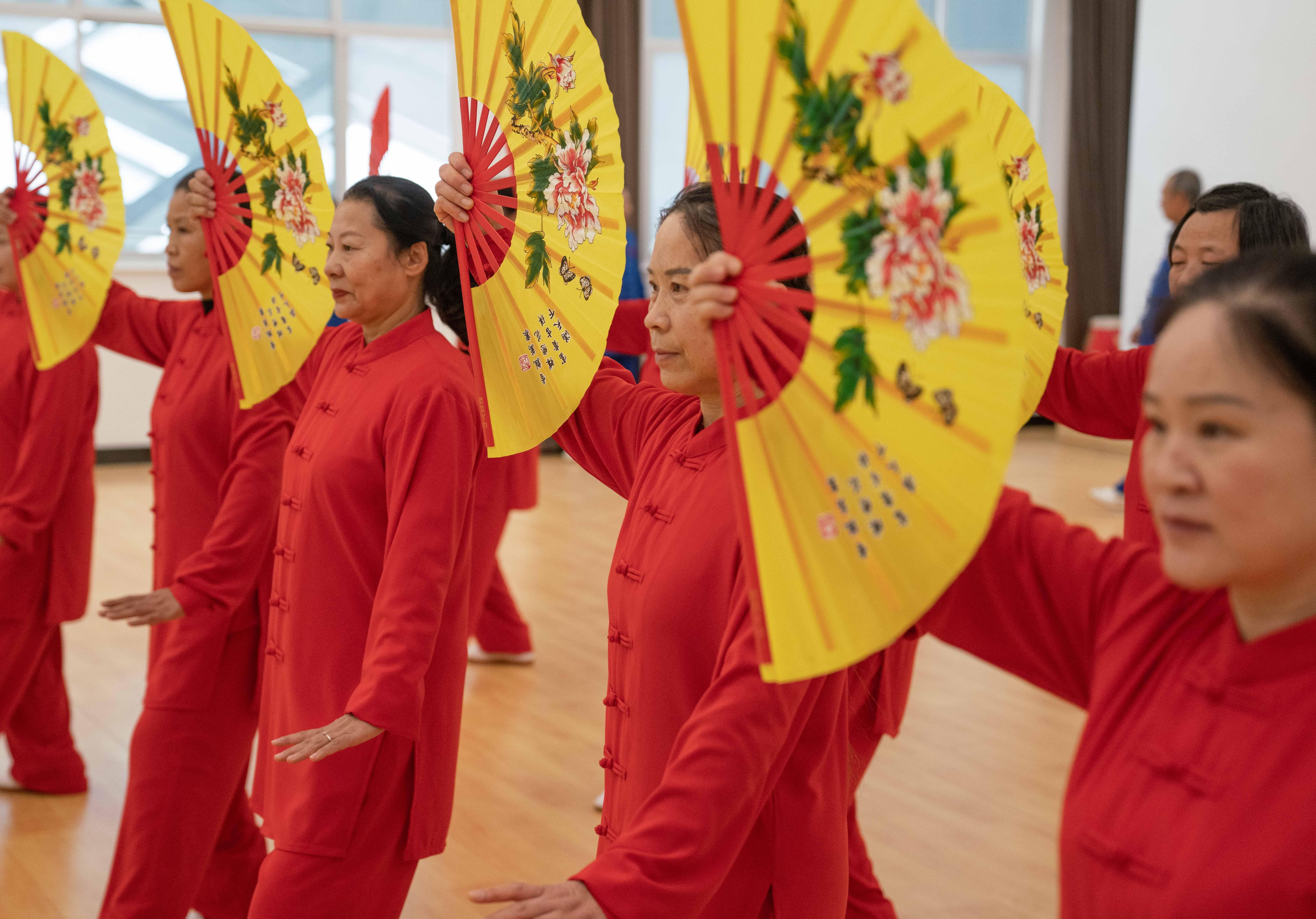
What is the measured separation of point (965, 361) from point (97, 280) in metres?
2.45

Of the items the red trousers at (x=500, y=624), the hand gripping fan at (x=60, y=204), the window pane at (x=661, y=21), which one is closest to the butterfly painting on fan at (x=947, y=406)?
the hand gripping fan at (x=60, y=204)

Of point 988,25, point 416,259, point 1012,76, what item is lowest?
point 416,259

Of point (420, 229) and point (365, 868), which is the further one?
point (420, 229)

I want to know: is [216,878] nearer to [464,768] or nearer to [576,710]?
[464,768]

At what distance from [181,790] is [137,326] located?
110cm

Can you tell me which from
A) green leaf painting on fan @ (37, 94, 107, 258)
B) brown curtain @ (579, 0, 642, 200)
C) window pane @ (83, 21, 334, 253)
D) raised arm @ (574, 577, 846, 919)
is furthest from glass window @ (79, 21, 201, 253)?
raised arm @ (574, 577, 846, 919)

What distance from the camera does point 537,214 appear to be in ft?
5.95

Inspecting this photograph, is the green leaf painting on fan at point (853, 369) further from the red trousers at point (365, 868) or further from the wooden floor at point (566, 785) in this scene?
the wooden floor at point (566, 785)

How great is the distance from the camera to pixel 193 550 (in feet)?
9.08

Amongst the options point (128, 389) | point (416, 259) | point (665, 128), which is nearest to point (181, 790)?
point (416, 259)

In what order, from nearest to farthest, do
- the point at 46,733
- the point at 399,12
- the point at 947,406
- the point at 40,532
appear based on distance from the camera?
the point at 947,406
the point at 40,532
the point at 46,733
the point at 399,12

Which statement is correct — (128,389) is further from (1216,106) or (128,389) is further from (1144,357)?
(1144,357)

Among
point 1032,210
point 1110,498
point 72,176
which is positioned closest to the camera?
point 1032,210

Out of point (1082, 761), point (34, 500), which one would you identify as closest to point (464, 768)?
point (34, 500)
